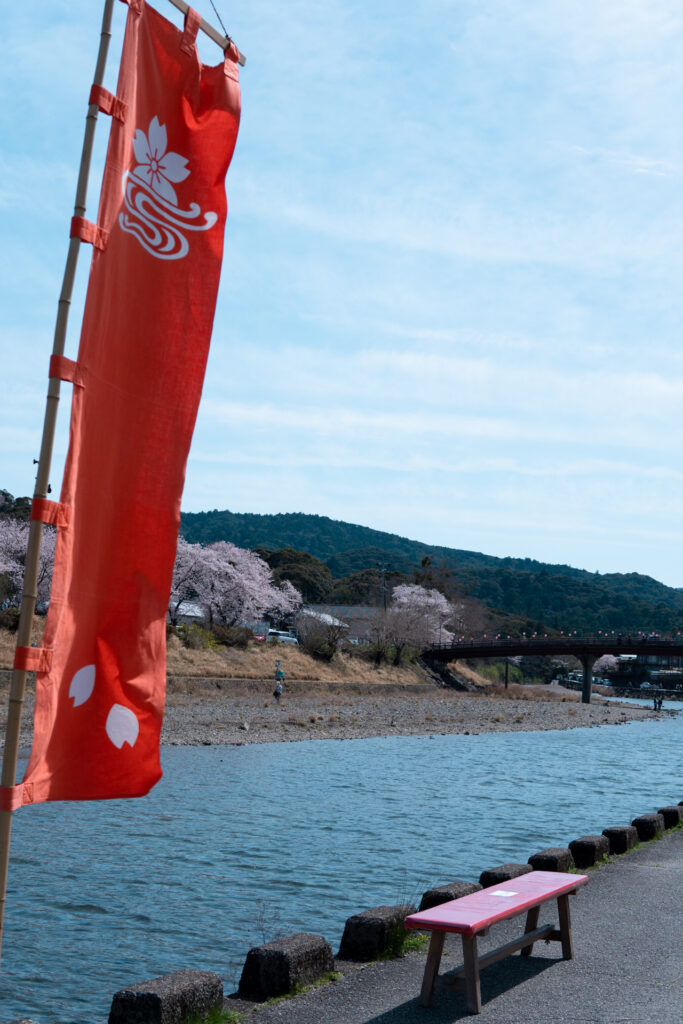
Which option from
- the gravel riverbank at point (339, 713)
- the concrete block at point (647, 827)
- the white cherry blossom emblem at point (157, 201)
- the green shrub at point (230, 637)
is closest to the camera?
the white cherry blossom emblem at point (157, 201)

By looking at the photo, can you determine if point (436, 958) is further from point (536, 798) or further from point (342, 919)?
point (536, 798)

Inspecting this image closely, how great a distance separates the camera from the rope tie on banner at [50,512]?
3.63 metres

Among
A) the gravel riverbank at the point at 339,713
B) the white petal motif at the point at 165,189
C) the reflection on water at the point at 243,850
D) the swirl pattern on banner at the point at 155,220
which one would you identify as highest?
the white petal motif at the point at 165,189

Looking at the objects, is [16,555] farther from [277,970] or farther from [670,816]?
[277,970]

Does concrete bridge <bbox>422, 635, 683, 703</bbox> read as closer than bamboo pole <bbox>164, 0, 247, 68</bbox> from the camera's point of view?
No

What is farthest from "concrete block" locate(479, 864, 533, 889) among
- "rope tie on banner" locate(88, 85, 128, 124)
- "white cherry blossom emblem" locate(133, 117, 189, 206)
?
Answer: "rope tie on banner" locate(88, 85, 128, 124)

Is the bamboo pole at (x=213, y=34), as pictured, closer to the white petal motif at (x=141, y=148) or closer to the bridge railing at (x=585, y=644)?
the white petal motif at (x=141, y=148)

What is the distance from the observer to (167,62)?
4238 millimetres

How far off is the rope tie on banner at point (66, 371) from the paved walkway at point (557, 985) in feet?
12.2

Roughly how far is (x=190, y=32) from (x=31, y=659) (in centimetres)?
287

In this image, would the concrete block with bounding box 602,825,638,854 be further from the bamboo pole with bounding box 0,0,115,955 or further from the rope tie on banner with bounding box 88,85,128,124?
the rope tie on banner with bounding box 88,85,128,124

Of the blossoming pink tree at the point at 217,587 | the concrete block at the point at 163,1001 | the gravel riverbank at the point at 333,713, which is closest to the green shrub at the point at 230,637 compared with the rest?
the blossoming pink tree at the point at 217,587

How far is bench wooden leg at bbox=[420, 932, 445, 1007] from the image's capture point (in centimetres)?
548

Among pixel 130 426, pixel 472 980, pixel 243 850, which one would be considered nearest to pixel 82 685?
pixel 130 426
